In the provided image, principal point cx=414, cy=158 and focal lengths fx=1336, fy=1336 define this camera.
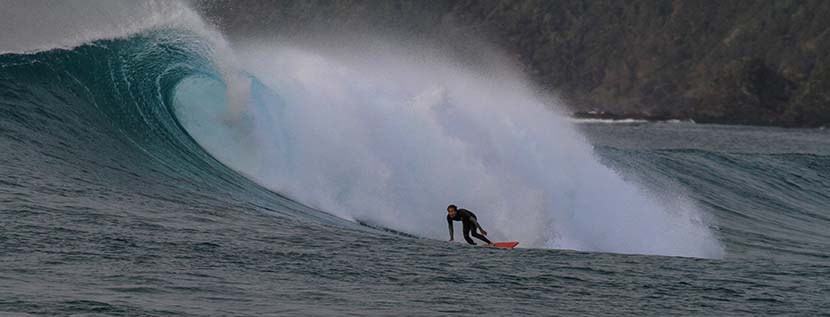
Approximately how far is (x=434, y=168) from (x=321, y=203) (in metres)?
2.13

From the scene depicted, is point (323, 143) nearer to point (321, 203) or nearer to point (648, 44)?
point (321, 203)

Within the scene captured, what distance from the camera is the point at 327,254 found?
1405 centimetres

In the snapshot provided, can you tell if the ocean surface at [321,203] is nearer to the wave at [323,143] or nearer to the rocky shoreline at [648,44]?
the wave at [323,143]

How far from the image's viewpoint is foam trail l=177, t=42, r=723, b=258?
19188 millimetres

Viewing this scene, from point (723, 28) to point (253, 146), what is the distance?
377ft

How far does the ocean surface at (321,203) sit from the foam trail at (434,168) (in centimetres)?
4

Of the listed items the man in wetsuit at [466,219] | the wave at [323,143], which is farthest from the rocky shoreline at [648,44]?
the man in wetsuit at [466,219]

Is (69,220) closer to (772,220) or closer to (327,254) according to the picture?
(327,254)

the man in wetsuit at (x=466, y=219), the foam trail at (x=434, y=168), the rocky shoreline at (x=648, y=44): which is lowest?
the man in wetsuit at (x=466, y=219)

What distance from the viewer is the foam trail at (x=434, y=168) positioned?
755 inches

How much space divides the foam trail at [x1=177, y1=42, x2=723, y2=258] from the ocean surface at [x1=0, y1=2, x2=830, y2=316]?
4 cm

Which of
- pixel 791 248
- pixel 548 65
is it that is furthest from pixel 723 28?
pixel 791 248

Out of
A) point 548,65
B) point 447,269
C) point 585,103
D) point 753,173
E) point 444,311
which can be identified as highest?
point 548,65

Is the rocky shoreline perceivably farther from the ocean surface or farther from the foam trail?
the foam trail
